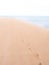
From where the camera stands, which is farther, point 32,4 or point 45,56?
point 32,4

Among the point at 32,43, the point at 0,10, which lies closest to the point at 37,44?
the point at 32,43

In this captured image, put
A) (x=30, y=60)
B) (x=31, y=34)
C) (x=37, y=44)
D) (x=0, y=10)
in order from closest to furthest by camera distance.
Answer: (x=30, y=60)
(x=37, y=44)
(x=31, y=34)
(x=0, y=10)

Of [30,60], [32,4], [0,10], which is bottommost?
[30,60]

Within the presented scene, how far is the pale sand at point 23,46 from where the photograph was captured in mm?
536

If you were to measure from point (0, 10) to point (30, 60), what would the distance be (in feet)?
4.83

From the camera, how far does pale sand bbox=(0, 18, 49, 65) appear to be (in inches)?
21.1

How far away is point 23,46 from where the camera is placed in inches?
24.8

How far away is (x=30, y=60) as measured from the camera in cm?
53

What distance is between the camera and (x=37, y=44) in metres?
0.64

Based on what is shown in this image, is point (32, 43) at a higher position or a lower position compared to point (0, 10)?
lower

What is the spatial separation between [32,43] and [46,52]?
0.11 m

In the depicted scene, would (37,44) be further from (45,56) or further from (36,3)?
(36,3)

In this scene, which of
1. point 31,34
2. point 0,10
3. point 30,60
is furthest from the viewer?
point 0,10

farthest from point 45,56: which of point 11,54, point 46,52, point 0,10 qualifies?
point 0,10
